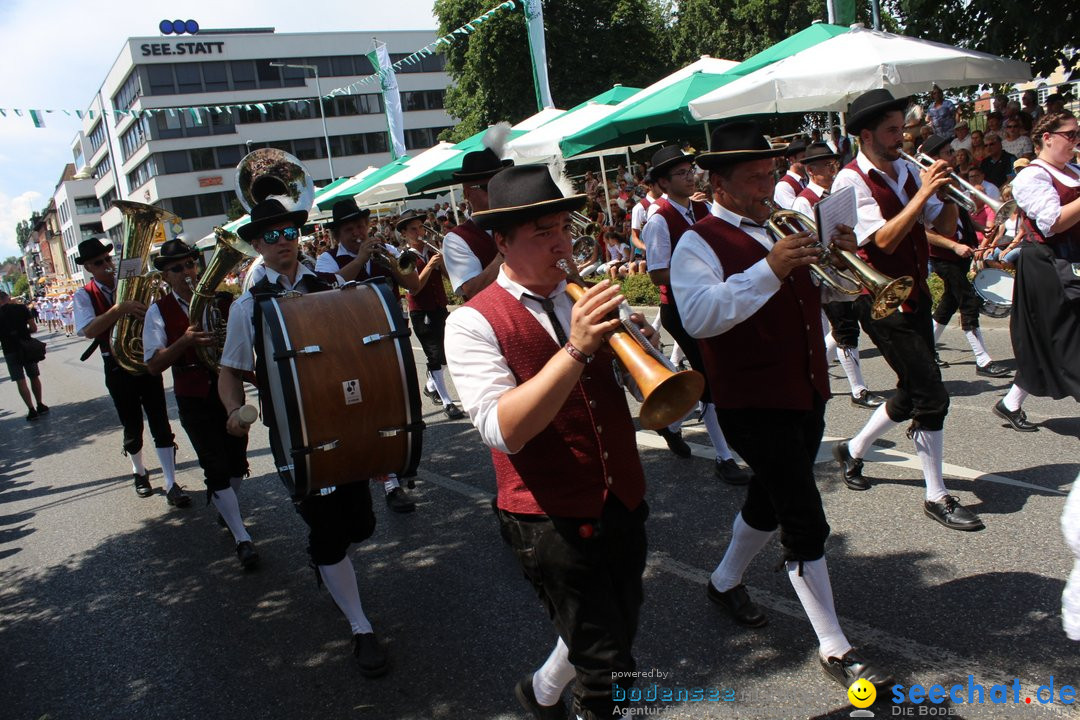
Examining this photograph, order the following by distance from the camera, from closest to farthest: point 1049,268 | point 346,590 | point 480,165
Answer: point 346,590 → point 1049,268 → point 480,165

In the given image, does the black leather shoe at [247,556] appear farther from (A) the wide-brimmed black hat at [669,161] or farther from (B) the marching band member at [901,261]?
(B) the marching band member at [901,261]

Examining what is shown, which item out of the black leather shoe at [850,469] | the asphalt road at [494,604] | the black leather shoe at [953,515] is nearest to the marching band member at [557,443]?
the asphalt road at [494,604]

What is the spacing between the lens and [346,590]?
12.4 feet

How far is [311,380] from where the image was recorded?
3.31 metres

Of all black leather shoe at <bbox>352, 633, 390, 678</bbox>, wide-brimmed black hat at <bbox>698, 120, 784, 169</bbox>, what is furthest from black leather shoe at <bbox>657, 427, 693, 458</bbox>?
wide-brimmed black hat at <bbox>698, 120, 784, 169</bbox>

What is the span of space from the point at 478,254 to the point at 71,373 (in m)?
17.4

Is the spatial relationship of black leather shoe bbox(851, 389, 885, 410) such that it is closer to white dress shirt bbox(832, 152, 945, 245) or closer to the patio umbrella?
white dress shirt bbox(832, 152, 945, 245)

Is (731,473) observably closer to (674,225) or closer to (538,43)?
(674,225)

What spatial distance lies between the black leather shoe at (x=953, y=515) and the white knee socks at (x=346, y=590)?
286cm

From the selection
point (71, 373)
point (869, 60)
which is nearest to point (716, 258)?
point (869, 60)

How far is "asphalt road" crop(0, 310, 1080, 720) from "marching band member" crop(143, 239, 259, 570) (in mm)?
391

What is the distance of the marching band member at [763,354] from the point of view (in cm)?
297

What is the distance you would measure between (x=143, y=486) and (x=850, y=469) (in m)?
5.71

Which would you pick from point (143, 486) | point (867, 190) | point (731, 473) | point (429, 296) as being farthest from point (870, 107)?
point (143, 486)
